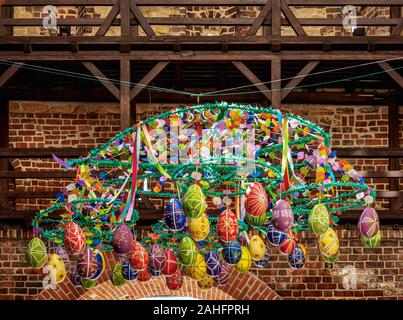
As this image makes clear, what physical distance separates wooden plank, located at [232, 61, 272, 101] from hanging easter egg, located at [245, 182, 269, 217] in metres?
2.73

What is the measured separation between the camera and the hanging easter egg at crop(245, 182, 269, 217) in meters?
11.4

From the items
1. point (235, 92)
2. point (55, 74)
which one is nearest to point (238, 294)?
point (235, 92)

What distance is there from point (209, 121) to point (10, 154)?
324 centimetres

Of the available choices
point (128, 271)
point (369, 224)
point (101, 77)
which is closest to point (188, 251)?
point (128, 271)

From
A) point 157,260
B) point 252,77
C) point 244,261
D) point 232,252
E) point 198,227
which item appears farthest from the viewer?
point 252,77

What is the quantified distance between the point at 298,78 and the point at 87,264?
3.61 m

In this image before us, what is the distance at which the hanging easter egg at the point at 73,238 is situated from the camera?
11.8 m

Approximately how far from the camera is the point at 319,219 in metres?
11.7

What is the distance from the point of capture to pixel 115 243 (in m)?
11.7

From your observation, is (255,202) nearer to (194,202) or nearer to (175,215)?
(194,202)

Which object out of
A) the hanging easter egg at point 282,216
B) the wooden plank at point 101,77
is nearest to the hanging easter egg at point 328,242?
the hanging easter egg at point 282,216

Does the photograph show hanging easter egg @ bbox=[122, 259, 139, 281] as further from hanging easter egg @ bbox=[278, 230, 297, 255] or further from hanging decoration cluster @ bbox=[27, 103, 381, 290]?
hanging easter egg @ bbox=[278, 230, 297, 255]

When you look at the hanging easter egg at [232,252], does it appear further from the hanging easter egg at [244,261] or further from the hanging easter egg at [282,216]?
the hanging easter egg at [282,216]

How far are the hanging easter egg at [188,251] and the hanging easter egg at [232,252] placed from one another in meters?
0.44
